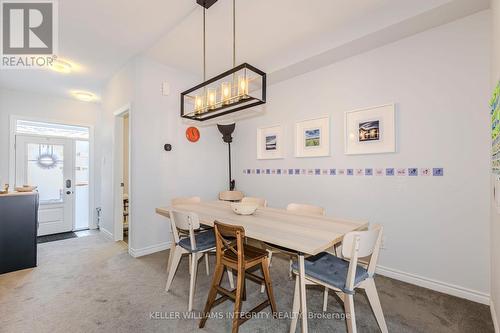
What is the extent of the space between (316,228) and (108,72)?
3928 millimetres

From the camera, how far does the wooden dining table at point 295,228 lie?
1.41 m

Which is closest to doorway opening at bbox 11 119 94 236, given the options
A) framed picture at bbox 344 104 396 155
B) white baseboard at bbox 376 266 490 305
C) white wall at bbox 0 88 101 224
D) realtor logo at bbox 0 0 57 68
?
white wall at bbox 0 88 101 224

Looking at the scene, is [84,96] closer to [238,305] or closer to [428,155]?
[238,305]

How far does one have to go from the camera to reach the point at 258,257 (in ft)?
5.70

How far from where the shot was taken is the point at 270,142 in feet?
12.0

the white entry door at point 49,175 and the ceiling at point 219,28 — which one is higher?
the ceiling at point 219,28

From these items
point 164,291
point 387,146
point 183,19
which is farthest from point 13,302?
point 387,146

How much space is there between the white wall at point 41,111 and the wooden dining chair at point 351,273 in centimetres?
472

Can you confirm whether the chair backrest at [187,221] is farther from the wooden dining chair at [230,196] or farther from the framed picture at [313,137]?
the framed picture at [313,137]

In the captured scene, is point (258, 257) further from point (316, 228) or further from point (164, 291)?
point (164, 291)

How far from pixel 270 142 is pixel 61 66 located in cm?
330

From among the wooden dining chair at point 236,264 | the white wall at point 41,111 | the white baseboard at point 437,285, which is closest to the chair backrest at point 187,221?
the wooden dining chair at point 236,264

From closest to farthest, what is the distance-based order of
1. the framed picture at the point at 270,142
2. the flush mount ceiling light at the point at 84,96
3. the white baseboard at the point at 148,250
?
the white baseboard at the point at 148,250 < the framed picture at the point at 270,142 < the flush mount ceiling light at the point at 84,96

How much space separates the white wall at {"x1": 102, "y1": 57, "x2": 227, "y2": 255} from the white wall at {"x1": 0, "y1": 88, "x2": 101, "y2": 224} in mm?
1348
